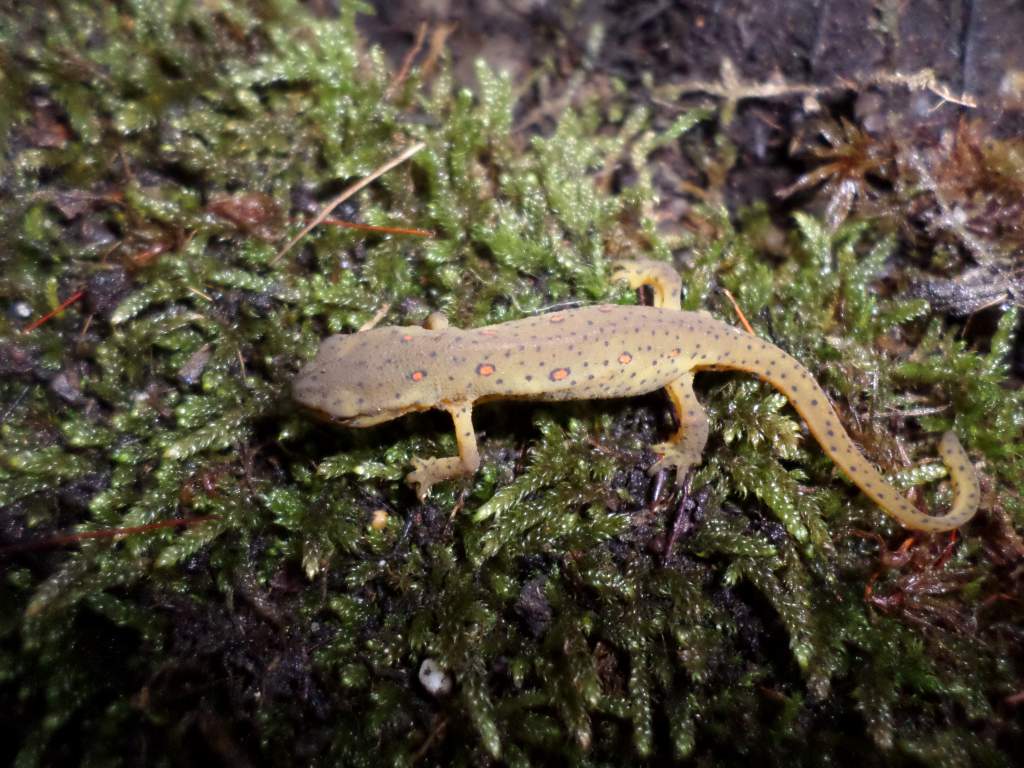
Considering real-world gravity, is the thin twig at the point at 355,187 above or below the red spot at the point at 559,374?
above

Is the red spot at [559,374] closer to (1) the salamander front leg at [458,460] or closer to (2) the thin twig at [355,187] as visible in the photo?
(1) the salamander front leg at [458,460]

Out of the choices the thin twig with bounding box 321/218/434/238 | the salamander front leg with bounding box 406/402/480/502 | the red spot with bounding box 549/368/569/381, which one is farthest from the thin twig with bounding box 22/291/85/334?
the red spot with bounding box 549/368/569/381

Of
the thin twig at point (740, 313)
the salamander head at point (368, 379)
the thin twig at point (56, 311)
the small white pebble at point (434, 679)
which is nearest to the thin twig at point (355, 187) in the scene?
the salamander head at point (368, 379)

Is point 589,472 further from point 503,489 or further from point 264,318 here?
point 264,318

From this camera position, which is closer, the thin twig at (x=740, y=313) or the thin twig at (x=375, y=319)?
the thin twig at (x=375, y=319)

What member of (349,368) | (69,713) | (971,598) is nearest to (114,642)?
(69,713)
